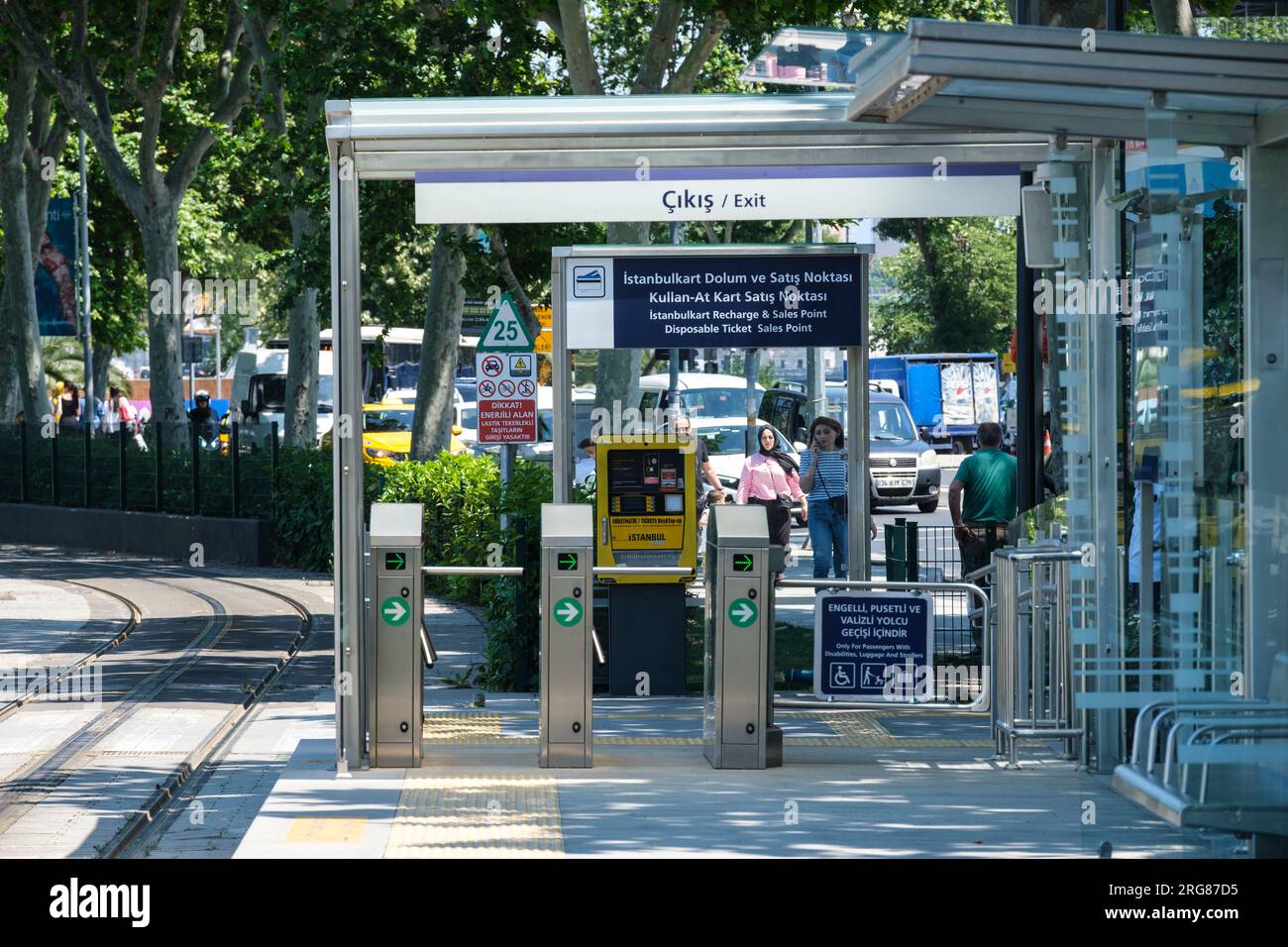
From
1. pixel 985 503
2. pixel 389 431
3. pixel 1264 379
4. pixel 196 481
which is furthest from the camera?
pixel 389 431

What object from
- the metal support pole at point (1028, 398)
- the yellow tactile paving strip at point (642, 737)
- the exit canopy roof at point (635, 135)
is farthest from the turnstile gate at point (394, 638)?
the metal support pole at point (1028, 398)

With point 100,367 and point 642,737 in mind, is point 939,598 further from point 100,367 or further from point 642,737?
point 100,367

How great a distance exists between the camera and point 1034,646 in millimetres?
9008

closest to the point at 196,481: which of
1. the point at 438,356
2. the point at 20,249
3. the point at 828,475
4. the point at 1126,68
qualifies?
the point at 438,356

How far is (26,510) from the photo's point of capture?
90.6ft

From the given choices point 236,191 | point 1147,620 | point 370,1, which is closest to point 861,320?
point 1147,620

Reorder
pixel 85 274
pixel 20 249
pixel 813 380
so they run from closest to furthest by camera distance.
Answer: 1. pixel 20 249
2. pixel 813 380
3. pixel 85 274

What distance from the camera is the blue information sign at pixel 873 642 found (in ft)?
31.7

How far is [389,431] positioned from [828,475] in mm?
22233

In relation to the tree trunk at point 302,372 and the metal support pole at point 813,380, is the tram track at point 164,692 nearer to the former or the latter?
the tree trunk at point 302,372

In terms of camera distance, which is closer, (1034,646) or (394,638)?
(394,638)

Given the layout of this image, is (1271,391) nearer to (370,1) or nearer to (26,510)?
(370,1)

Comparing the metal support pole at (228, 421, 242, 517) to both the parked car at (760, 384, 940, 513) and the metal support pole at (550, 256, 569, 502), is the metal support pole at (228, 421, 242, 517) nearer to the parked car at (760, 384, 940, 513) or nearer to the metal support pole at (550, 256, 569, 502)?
the parked car at (760, 384, 940, 513)
